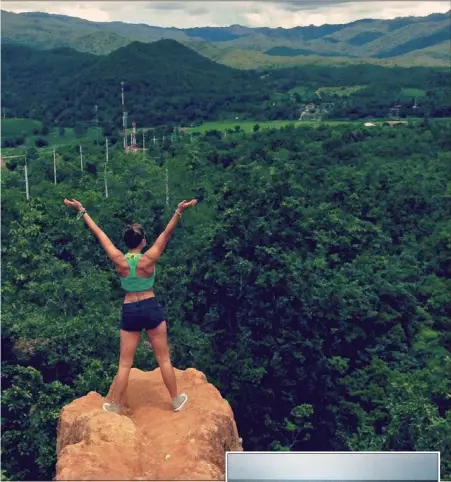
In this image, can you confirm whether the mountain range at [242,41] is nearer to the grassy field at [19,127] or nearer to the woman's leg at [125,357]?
the grassy field at [19,127]

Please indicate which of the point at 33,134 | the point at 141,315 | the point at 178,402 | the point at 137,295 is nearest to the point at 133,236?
the point at 137,295

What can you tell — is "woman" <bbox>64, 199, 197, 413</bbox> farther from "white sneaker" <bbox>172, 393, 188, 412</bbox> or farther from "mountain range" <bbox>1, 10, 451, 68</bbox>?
"mountain range" <bbox>1, 10, 451, 68</bbox>

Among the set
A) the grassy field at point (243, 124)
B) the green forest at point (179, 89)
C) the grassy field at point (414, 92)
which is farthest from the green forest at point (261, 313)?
the grassy field at point (414, 92)

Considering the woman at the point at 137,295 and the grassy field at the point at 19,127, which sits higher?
the woman at the point at 137,295

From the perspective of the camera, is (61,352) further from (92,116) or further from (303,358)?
(92,116)

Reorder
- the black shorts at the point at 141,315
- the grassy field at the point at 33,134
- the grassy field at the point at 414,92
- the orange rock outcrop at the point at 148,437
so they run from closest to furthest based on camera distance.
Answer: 1. the orange rock outcrop at the point at 148,437
2. the black shorts at the point at 141,315
3. the grassy field at the point at 33,134
4. the grassy field at the point at 414,92

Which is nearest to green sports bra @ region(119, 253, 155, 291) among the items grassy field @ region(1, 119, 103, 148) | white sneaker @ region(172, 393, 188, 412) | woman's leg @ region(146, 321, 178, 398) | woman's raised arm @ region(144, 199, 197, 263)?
woman's raised arm @ region(144, 199, 197, 263)

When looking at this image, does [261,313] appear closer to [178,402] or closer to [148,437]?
[178,402]
